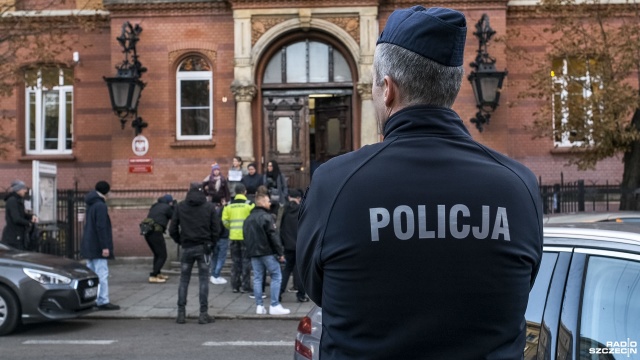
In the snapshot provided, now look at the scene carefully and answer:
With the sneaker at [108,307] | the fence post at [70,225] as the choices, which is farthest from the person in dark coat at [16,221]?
the sneaker at [108,307]

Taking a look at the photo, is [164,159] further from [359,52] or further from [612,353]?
[612,353]

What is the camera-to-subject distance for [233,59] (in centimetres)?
2045

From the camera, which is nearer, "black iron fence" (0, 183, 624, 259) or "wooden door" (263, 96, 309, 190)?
"black iron fence" (0, 183, 624, 259)

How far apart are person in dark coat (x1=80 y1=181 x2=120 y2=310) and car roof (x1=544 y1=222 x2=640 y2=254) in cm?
1025

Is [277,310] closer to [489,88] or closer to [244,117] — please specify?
[244,117]

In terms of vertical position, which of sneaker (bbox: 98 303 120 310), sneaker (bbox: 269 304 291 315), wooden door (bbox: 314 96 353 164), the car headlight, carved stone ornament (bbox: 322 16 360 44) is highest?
carved stone ornament (bbox: 322 16 360 44)

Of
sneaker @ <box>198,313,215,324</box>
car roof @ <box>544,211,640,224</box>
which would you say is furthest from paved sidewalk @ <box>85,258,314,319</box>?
car roof @ <box>544,211,640,224</box>

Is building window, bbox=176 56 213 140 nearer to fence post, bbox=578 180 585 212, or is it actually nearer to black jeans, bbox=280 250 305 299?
black jeans, bbox=280 250 305 299

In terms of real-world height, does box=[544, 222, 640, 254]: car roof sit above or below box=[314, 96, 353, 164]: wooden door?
below

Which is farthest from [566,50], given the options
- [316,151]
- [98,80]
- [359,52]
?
[98,80]

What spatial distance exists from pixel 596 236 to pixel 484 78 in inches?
627

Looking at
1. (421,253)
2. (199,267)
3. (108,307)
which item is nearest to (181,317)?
(199,267)

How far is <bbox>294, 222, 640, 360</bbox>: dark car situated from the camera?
10.8ft

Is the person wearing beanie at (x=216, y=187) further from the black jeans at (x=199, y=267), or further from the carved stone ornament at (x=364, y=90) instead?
the black jeans at (x=199, y=267)
